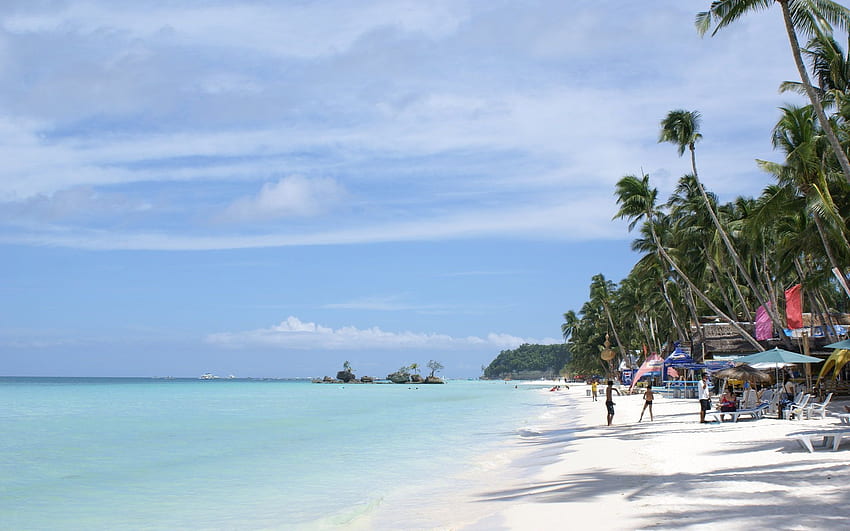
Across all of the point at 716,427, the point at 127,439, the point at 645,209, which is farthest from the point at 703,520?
the point at 645,209

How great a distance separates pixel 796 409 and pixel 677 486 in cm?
965

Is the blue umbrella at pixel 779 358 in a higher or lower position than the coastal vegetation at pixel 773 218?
lower

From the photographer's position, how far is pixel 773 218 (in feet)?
67.8

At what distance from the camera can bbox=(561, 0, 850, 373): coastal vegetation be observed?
15.1m

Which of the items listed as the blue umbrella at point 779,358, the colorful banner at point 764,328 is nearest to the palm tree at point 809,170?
the blue umbrella at point 779,358

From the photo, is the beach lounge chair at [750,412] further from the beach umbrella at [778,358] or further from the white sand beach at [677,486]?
the white sand beach at [677,486]

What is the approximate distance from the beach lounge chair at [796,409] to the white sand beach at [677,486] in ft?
1.95

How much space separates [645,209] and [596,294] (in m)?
43.1

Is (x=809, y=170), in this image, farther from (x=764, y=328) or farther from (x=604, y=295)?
(x=604, y=295)

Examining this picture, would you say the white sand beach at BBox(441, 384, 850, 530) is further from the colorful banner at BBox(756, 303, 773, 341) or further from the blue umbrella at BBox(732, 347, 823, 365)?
the colorful banner at BBox(756, 303, 773, 341)

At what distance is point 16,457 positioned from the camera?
19203 mm

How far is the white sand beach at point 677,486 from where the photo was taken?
7.26 meters

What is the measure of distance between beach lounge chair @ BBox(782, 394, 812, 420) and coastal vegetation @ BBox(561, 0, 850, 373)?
13.0ft

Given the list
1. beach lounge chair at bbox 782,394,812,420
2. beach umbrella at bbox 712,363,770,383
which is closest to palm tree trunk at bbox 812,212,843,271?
beach umbrella at bbox 712,363,770,383
